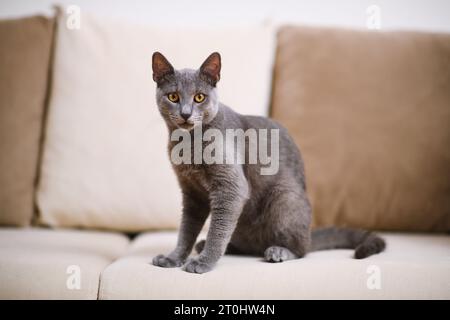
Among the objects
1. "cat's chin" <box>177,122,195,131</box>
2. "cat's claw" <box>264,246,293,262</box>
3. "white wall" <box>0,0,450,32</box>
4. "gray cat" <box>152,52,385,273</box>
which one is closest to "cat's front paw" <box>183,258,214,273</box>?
"gray cat" <box>152,52,385,273</box>

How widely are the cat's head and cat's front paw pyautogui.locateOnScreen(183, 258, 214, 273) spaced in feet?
1.11

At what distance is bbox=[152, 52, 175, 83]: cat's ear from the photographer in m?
1.20

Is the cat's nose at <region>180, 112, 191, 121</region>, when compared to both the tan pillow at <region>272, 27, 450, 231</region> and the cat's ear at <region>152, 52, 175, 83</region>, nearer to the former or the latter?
the cat's ear at <region>152, 52, 175, 83</region>

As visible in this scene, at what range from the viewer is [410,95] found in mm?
1746

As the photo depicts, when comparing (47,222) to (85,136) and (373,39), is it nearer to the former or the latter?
(85,136)

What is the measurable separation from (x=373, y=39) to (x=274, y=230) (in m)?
0.92

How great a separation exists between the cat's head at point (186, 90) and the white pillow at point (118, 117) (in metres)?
0.43

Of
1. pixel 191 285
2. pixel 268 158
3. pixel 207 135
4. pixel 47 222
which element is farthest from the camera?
pixel 47 222

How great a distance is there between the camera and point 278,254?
4.10 feet

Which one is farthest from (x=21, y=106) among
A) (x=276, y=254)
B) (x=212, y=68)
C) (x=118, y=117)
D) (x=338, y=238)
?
(x=338, y=238)

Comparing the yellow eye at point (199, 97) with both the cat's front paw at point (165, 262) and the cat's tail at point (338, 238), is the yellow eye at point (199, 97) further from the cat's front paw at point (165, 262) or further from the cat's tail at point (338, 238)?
the cat's tail at point (338, 238)

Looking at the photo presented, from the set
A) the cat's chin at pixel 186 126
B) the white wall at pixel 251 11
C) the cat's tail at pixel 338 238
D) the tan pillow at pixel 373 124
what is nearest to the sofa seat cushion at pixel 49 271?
the cat's chin at pixel 186 126
